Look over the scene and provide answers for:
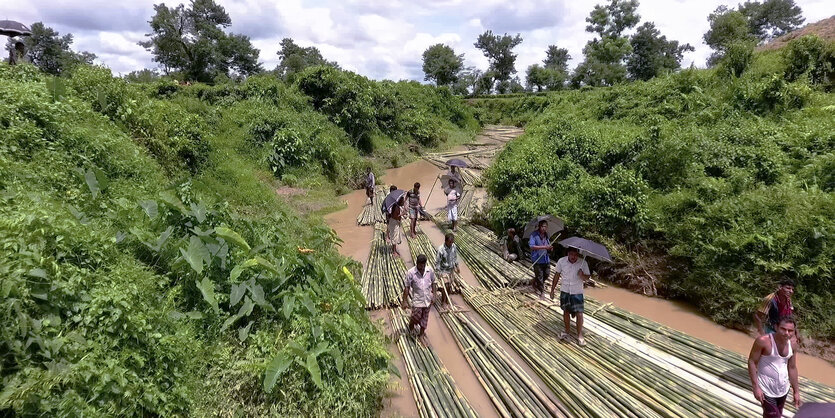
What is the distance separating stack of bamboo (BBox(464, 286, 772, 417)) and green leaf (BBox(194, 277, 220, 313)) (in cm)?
345

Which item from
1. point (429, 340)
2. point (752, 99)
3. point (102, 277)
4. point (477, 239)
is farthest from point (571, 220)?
point (102, 277)

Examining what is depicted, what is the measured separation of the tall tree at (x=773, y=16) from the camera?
36.8 metres

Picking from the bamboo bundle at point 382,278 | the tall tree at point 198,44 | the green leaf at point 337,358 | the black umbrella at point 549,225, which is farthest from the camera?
the tall tree at point 198,44

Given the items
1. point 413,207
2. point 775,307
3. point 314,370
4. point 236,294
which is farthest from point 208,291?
point 413,207

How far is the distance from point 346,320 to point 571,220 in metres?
5.38

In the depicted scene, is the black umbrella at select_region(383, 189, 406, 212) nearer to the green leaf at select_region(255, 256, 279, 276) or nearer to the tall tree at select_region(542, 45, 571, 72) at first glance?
the green leaf at select_region(255, 256, 279, 276)

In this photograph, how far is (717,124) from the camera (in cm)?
977

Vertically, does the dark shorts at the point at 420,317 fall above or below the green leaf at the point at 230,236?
below

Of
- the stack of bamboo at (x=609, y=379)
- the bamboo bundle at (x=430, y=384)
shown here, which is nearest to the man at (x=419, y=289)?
the bamboo bundle at (x=430, y=384)

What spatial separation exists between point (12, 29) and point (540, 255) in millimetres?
9870

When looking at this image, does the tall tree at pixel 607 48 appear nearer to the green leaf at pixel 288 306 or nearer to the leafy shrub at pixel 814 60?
the leafy shrub at pixel 814 60

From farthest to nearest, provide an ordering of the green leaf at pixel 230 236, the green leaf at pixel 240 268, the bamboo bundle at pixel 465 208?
the bamboo bundle at pixel 465 208, the green leaf at pixel 230 236, the green leaf at pixel 240 268

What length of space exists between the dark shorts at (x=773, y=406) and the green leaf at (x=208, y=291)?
4879 millimetres

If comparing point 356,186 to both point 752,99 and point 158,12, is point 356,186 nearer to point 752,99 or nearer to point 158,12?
point 752,99
